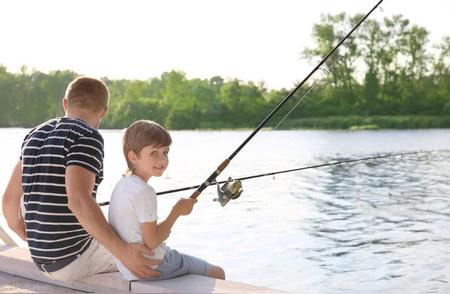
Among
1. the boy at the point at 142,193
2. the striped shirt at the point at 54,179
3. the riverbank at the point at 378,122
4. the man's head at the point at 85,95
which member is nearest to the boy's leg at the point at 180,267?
the boy at the point at 142,193

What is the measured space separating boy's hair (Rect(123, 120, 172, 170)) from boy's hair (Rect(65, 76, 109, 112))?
16 centimetres

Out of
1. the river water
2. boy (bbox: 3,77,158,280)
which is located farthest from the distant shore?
boy (bbox: 3,77,158,280)

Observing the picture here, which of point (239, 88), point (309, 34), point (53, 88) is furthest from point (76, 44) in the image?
point (309, 34)

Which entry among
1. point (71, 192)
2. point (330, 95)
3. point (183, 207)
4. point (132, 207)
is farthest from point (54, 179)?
point (330, 95)

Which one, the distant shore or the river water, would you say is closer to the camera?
→ the river water

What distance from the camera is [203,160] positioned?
24.6m

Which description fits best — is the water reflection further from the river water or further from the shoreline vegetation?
the shoreline vegetation

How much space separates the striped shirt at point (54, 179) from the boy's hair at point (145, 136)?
100 mm

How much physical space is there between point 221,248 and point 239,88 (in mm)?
46092

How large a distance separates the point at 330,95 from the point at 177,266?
159 feet

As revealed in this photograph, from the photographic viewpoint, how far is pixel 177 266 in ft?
8.25

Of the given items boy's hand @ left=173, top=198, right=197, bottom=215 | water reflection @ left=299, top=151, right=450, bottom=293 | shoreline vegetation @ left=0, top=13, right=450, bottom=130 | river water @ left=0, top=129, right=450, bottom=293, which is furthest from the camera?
shoreline vegetation @ left=0, top=13, right=450, bottom=130

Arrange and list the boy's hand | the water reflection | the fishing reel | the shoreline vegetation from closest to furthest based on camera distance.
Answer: the boy's hand, the fishing reel, the water reflection, the shoreline vegetation

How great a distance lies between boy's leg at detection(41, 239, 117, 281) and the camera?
8.29ft
